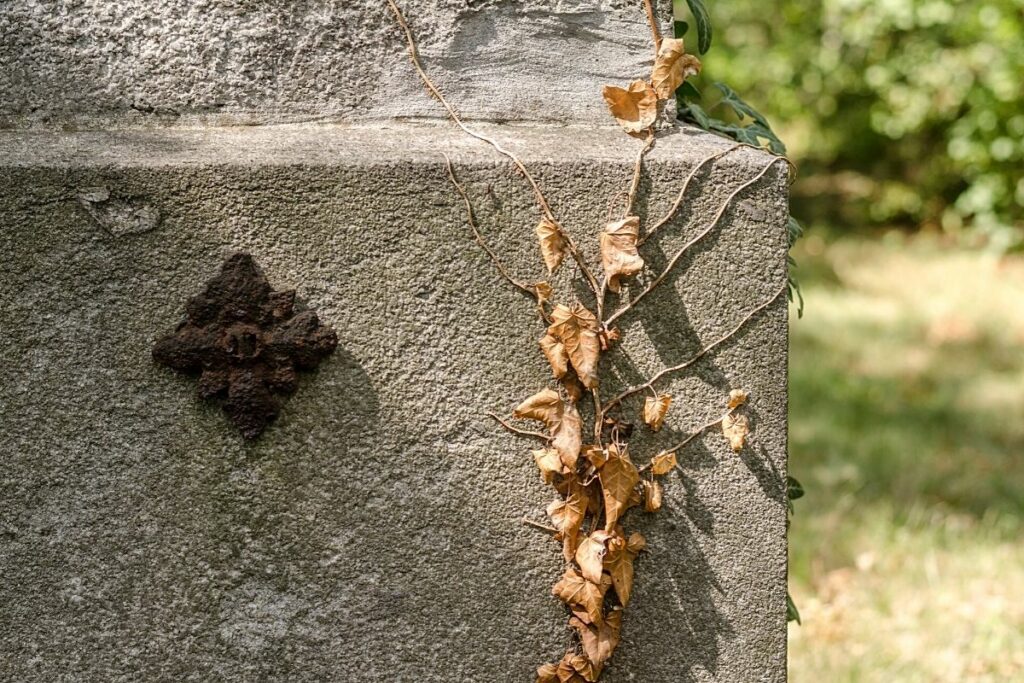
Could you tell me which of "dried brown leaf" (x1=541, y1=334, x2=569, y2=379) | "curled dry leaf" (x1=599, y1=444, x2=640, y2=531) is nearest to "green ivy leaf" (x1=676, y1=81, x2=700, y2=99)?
"dried brown leaf" (x1=541, y1=334, x2=569, y2=379)

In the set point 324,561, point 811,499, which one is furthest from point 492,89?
point 811,499

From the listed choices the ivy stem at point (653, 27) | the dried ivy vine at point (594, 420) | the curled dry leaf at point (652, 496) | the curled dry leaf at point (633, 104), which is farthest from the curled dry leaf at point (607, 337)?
the ivy stem at point (653, 27)

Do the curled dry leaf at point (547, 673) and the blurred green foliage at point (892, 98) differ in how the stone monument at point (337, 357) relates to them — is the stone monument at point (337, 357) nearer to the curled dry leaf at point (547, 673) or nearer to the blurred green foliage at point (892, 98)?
the curled dry leaf at point (547, 673)

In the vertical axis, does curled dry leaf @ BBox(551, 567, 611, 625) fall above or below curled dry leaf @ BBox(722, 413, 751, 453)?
below

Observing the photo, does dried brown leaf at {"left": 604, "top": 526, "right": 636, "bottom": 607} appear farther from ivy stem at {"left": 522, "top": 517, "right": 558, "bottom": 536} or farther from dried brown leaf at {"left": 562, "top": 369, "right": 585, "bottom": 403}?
dried brown leaf at {"left": 562, "top": 369, "right": 585, "bottom": 403}

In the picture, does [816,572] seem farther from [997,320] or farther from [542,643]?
[997,320]

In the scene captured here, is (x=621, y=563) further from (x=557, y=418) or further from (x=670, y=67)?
(x=670, y=67)
